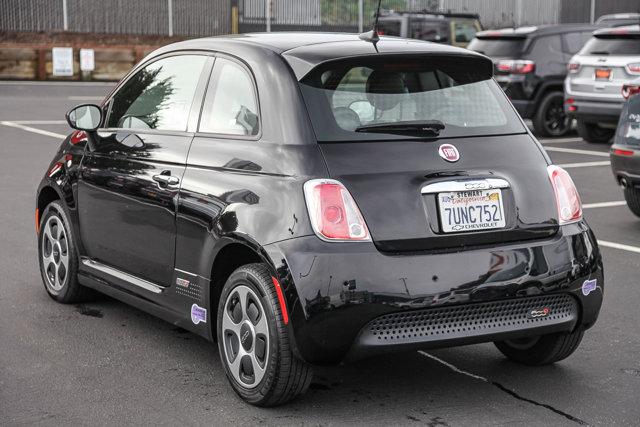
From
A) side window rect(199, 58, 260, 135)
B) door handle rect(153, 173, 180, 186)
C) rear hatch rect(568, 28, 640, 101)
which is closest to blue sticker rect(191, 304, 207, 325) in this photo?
door handle rect(153, 173, 180, 186)

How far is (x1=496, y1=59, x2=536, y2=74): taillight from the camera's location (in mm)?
18438

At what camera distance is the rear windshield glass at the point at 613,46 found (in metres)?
16.3

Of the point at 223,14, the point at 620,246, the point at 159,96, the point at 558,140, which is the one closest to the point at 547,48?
the point at 558,140

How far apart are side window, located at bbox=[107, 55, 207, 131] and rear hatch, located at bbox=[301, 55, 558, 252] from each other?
0.91 meters

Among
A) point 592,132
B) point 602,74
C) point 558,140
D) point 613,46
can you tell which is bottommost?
point 558,140

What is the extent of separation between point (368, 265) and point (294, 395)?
68cm

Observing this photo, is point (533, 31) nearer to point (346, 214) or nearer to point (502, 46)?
point (502, 46)

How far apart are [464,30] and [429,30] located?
3.83ft

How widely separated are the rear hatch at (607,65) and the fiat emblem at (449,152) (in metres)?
11.7

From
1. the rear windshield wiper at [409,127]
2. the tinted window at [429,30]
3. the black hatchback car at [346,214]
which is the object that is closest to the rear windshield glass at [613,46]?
the tinted window at [429,30]

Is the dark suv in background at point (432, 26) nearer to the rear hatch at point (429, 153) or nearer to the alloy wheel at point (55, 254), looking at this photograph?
the alloy wheel at point (55, 254)

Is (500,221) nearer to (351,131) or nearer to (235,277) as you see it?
(351,131)

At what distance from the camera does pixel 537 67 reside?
18.5 m

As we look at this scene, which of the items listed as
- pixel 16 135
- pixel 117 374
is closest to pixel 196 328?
pixel 117 374
